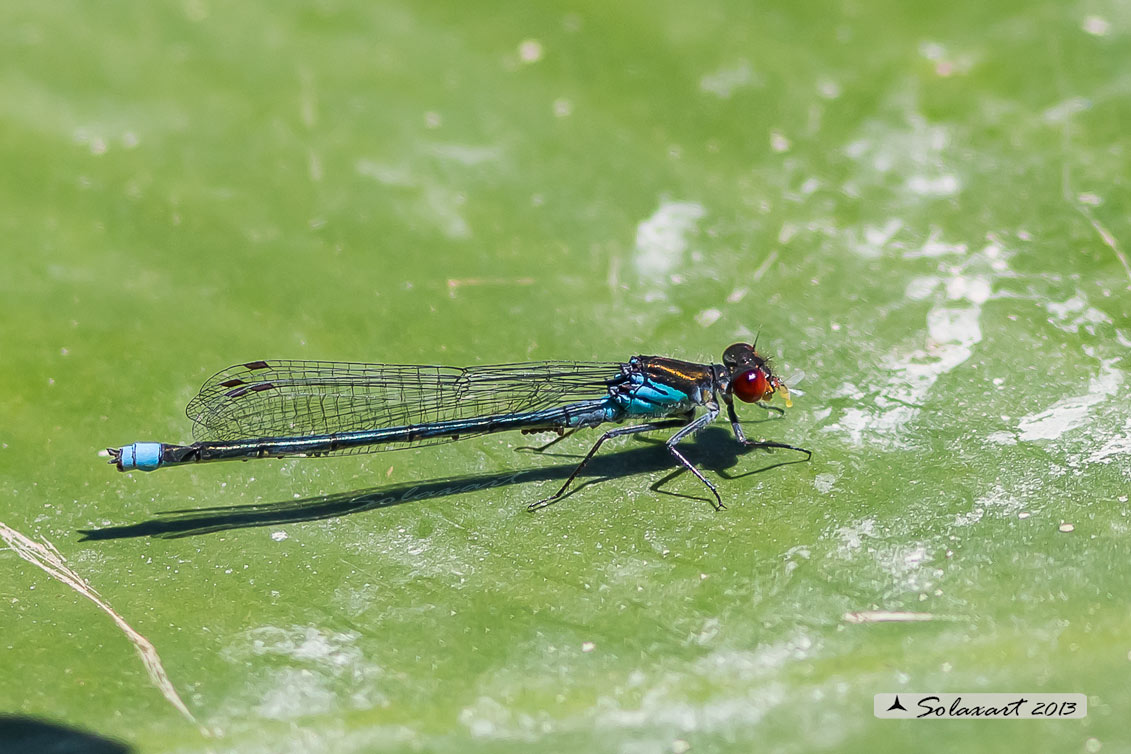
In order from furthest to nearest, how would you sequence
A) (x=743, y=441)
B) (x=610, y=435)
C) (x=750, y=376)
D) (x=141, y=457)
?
(x=610, y=435)
(x=743, y=441)
(x=750, y=376)
(x=141, y=457)

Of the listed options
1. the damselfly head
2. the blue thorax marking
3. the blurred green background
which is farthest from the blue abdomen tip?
the damselfly head

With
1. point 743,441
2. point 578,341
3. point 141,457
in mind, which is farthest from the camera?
point 578,341

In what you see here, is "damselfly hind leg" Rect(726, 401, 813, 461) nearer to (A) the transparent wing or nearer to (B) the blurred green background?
(B) the blurred green background

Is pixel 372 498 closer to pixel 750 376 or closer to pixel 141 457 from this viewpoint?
pixel 141 457

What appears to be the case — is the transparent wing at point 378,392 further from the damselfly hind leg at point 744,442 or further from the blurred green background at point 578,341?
the damselfly hind leg at point 744,442

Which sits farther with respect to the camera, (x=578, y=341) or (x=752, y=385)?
(x=578, y=341)

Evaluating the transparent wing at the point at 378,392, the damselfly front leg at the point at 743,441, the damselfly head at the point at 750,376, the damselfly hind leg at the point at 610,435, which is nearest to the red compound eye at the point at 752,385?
the damselfly head at the point at 750,376

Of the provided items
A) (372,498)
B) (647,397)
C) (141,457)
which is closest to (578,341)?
(647,397)
